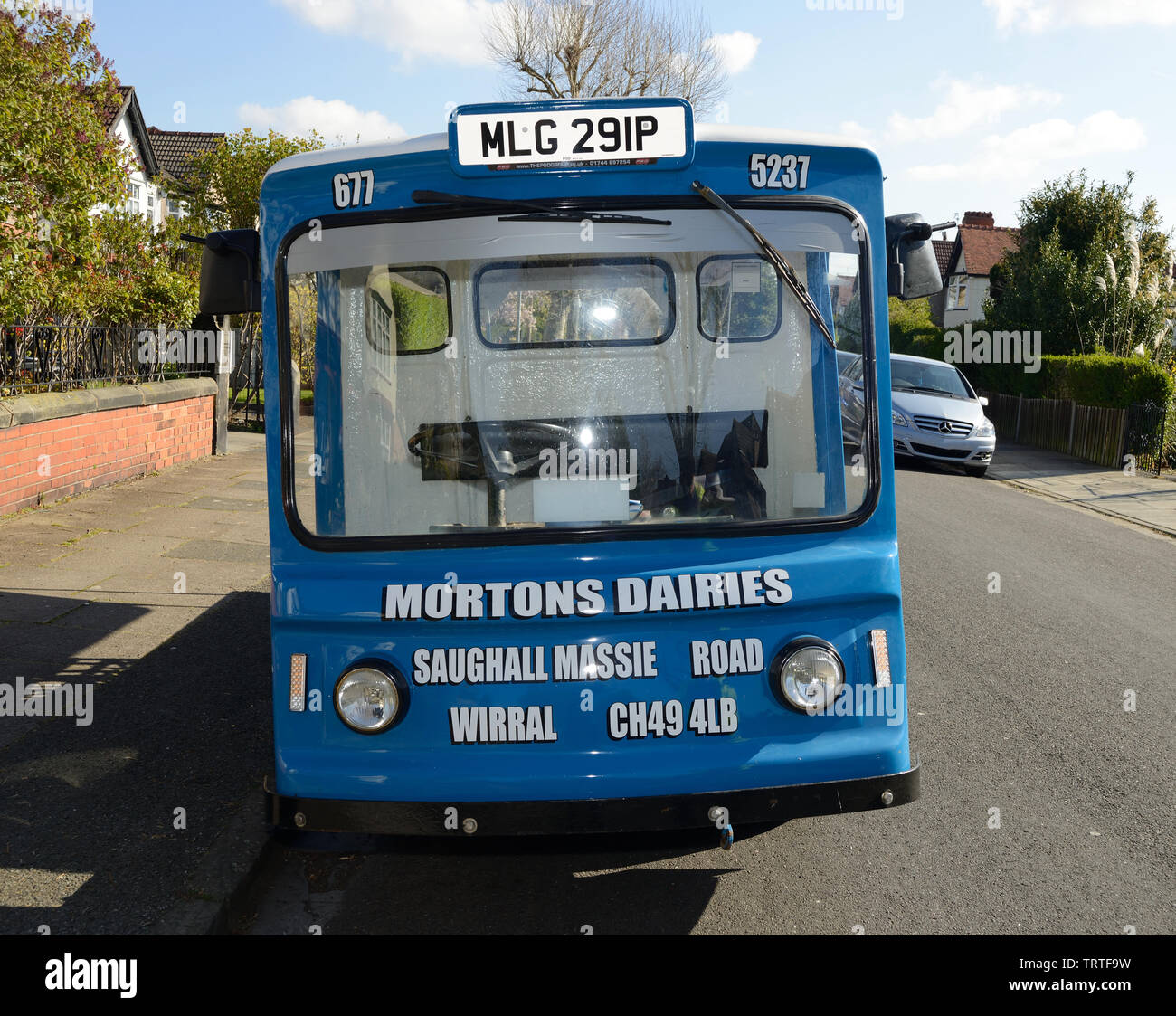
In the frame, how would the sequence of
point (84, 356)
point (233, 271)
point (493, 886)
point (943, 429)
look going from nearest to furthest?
1. point (233, 271)
2. point (493, 886)
3. point (84, 356)
4. point (943, 429)

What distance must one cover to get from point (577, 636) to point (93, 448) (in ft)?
30.3

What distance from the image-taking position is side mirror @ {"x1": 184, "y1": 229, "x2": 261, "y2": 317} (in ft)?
11.8

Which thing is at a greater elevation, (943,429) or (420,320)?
(420,320)

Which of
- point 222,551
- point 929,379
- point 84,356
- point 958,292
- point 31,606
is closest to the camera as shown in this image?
point 31,606

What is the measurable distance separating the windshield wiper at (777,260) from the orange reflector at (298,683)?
1.88 meters

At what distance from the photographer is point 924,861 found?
4.05m

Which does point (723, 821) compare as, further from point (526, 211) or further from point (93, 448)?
point (93, 448)

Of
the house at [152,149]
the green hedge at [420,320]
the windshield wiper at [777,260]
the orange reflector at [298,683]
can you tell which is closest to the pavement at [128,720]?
Answer: the orange reflector at [298,683]

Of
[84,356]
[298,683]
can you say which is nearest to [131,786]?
[298,683]

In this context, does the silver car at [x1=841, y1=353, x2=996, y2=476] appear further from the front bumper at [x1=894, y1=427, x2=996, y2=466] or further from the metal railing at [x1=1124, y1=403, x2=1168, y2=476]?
the metal railing at [x1=1124, y1=403, x2=1168, y2=476]

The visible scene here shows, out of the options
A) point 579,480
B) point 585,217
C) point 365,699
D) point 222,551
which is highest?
point 585,217

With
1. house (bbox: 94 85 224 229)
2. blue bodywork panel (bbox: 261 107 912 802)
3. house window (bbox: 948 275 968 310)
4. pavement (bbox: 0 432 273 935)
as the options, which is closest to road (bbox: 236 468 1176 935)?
blue bodywork panel (bbox: 261 107 912 802)

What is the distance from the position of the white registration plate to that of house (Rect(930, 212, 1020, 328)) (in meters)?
50.8
